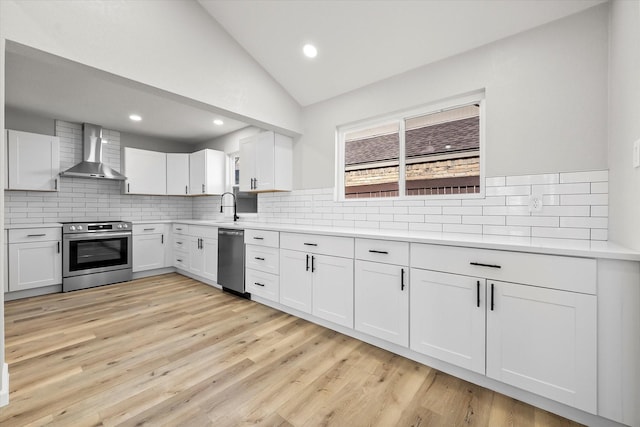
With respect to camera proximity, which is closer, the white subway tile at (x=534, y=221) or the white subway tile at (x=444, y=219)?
the white subway tile at (x=534, y=221)

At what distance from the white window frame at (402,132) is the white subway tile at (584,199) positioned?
506 mm

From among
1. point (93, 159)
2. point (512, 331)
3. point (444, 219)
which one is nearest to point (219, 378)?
point (512, 331)

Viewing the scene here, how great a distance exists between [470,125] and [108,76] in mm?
2855

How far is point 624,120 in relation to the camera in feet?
5.20

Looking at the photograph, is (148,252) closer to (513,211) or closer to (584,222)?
(513,211)

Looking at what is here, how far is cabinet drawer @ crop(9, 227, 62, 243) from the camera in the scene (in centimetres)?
338

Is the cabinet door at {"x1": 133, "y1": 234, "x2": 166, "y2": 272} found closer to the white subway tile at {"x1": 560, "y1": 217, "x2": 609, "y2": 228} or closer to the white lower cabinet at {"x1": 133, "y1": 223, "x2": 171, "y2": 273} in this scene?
the white lower cabinet at {"x1": 133, "y1": 223, "x2": 171, "y2": 273}

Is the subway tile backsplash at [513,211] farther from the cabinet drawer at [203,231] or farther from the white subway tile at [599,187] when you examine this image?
the cabinet drawer at [203,231]

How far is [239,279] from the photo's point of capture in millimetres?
3486

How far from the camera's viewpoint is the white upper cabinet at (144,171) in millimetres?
4594

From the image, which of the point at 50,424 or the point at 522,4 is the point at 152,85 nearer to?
the point at 50,424

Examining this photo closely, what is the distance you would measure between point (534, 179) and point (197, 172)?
467cm

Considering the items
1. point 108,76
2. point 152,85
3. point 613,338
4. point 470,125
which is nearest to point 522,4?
point 470,125

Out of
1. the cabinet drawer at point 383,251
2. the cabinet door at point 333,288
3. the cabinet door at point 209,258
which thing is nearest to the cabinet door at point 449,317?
the cabinet drawer at point 383,251
